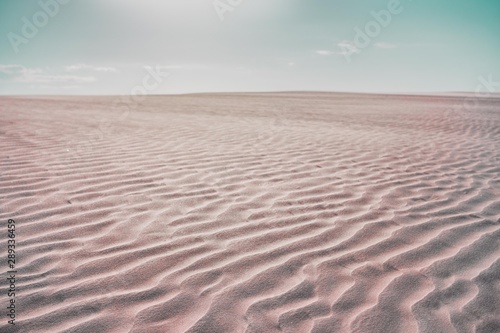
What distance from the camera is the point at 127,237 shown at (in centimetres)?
277

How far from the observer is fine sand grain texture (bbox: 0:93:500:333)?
199 cm

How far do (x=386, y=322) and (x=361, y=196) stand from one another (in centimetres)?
200

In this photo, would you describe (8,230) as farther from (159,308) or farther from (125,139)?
(125,139)

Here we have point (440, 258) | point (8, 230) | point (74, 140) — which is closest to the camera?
point (440, 258)

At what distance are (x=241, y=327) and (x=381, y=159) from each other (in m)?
4.44

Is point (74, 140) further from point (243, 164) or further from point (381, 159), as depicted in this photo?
point (381, 159)

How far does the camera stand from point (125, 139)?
655 cm

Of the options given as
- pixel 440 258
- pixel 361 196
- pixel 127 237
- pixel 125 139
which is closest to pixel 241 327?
pixel 127 237

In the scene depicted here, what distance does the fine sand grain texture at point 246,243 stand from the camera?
Result: 1.99m

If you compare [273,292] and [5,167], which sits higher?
[5,167]

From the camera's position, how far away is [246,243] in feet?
9.00

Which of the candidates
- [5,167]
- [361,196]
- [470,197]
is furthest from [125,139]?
[470,197]

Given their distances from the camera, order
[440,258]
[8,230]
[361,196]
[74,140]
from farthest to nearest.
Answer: [74,140] → [361,196] → [8,230] → [440,258]

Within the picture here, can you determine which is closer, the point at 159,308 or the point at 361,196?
the point at 159,308
